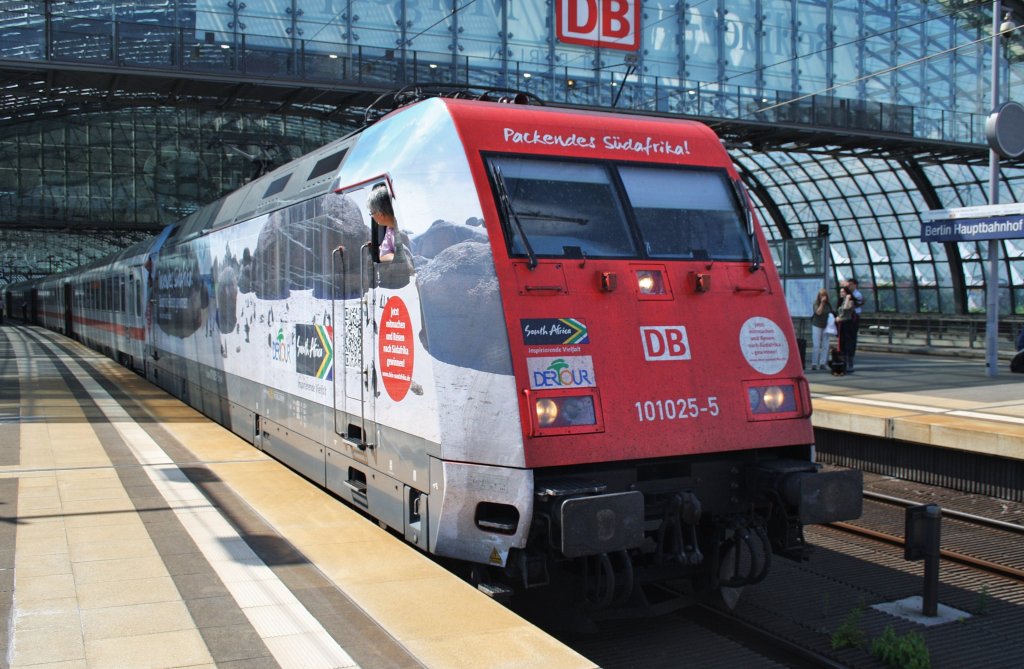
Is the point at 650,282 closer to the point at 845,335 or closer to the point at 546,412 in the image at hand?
the point at 546,412

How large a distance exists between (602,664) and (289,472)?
452 cm

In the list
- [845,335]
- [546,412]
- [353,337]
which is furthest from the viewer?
[845,335]

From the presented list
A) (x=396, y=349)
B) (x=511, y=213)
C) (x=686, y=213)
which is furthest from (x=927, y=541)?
(x=396, y=349)

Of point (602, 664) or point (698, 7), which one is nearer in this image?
point (602, 664)

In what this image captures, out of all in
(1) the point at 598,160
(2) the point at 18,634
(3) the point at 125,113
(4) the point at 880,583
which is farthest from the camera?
(3) the point at 125,113

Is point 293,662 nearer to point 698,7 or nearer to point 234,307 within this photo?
point 234,307

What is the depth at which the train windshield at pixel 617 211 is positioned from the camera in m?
6.04

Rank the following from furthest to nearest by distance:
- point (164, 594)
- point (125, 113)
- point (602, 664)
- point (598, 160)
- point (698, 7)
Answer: point (125, 113) → point (698, 7) → point (598, 160) → point (602, 664) → point (164, 594)

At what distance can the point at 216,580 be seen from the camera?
225 inches

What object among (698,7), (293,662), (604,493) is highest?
(698,7)

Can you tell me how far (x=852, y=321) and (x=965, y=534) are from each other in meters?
9.37

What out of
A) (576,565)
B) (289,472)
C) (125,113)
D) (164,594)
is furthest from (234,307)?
(125,113)

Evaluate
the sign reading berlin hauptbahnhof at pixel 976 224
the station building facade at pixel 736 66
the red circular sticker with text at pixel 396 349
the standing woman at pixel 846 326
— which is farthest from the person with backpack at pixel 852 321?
the red circular sticker with text at pixel 396 349

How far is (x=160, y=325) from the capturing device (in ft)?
56.2
